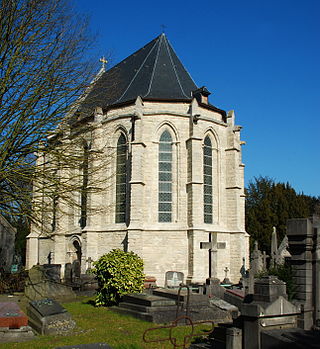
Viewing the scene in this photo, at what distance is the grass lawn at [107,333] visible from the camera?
7228 millimetres

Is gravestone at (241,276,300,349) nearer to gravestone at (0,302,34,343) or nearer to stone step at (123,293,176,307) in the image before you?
stone step at (123,293,176,307)

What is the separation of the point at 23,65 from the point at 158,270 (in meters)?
11.6

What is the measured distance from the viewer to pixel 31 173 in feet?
32.4

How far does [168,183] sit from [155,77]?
6.32m

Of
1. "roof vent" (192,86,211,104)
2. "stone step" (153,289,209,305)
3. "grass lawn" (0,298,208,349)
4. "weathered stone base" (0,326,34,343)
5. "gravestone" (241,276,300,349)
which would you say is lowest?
"grass lawn" (0,298,208,349)

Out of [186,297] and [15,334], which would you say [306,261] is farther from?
[15,334]

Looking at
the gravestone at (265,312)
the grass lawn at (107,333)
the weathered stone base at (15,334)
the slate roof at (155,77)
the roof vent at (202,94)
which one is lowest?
the grass lawn at (107,333)

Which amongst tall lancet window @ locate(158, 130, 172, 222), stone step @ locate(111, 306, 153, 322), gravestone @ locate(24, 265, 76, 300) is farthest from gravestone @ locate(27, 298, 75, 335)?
tall lancet window @ locate(158, 130, 172, 222)

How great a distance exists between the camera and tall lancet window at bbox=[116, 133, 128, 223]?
19.8 m

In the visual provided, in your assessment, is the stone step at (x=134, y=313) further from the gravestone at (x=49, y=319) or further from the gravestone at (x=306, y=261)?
the gravestone at (x=306, y=261)

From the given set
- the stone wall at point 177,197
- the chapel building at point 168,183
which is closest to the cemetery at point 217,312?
the stone wall at point 177,197

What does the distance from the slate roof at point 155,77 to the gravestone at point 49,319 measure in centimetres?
1238

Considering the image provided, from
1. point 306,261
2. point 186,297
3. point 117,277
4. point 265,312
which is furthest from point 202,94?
point 265,312

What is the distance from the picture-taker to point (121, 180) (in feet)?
66.2
